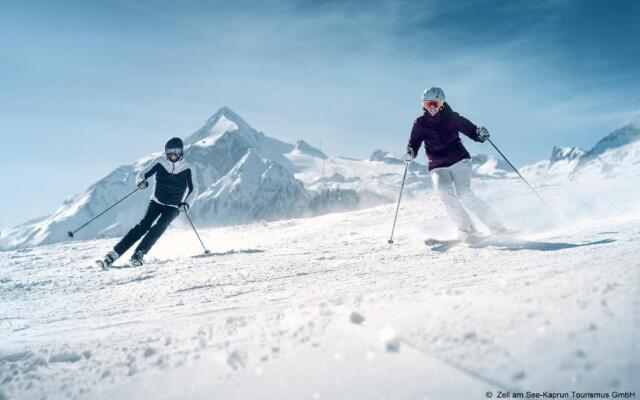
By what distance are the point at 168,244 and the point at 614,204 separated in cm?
1100

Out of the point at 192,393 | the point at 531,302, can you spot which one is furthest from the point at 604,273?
the point at 192,393

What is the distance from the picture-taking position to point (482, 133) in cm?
669

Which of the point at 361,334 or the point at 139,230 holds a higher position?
the point at 139,230

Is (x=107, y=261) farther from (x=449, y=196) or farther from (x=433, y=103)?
(x=433, y=103)

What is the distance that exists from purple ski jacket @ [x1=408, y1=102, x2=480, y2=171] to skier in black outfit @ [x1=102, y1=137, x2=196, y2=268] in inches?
209

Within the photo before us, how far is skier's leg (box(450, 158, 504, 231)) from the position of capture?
6250mm

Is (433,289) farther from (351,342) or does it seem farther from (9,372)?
(9,372)

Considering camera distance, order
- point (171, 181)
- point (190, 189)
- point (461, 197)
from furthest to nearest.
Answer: point (190, 189), point (171, 181), point (461, 197)

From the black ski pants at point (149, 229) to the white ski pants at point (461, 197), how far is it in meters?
5.53

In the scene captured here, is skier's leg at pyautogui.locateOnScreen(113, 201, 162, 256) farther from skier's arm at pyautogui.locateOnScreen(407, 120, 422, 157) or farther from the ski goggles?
the ski goggles

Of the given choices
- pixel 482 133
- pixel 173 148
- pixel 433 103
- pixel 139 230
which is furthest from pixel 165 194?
pixel 482 133

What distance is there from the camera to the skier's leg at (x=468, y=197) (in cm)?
625

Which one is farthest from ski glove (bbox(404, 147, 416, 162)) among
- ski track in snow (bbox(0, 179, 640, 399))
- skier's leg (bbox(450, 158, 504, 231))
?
ski track in snow (bbox(0, 179, 640, 399))

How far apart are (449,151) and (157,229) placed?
5.88 metres
